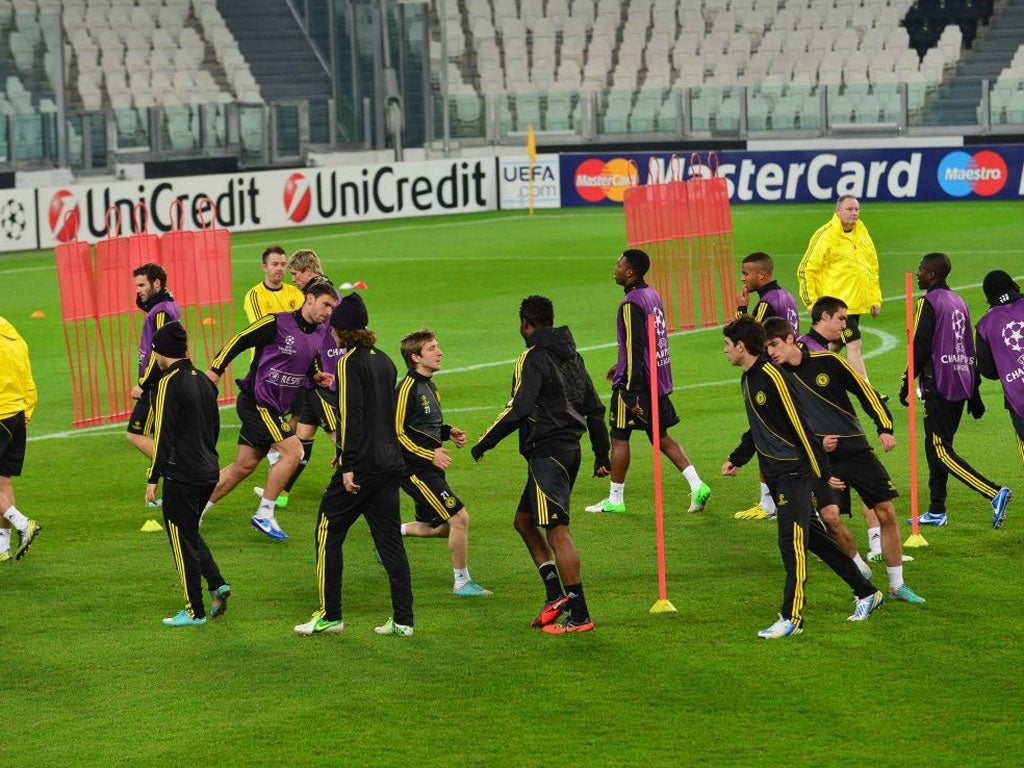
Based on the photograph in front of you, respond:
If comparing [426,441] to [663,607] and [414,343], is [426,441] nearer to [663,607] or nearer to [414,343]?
[414,343]

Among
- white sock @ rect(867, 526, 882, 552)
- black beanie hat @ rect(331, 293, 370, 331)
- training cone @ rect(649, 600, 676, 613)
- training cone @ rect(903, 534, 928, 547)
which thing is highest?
black beanie hat @ rect(331, 293, 370, 331)

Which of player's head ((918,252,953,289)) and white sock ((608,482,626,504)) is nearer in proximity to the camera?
player's head ((918,252,953,289))

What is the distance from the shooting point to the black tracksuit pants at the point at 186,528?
1075 centimetres

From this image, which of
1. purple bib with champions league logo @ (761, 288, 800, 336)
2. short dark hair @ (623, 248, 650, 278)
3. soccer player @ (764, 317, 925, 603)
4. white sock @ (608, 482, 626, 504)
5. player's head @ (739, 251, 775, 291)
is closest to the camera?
soccer player @ (764, 317, 925, 603)

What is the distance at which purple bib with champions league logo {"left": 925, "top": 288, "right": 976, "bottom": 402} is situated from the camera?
1307 cm

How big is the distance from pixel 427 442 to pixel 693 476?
3336mm

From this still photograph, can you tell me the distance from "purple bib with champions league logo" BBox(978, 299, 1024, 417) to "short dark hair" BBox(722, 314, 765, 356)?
3.32 m

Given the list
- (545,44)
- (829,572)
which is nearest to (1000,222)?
(545,44)

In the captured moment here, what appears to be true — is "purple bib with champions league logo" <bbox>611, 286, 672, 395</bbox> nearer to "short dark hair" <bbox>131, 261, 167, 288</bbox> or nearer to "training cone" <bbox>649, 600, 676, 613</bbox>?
"training cone" <bbox>649, 600, 676, 613</bbox>

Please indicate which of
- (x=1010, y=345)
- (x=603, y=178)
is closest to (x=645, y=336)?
(x=1010, y=345)

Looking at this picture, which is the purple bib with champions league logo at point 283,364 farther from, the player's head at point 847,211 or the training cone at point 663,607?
the player's head at point 847,211

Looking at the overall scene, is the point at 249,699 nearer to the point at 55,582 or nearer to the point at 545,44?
the point at 55,582

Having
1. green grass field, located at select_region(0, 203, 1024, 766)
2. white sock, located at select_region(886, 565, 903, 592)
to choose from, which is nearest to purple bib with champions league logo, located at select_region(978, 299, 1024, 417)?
green grass field, located at select_region(0, 203, 1024, 766)

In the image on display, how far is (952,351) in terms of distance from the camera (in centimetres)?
1308
